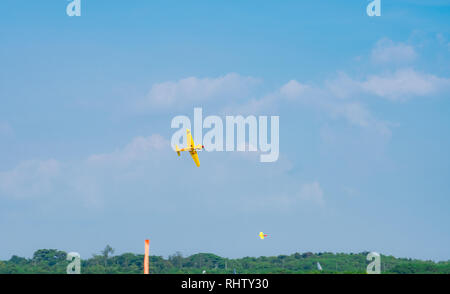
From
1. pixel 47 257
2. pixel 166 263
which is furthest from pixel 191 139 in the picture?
pixel 47 257

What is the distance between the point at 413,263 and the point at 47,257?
88315 millimetres
